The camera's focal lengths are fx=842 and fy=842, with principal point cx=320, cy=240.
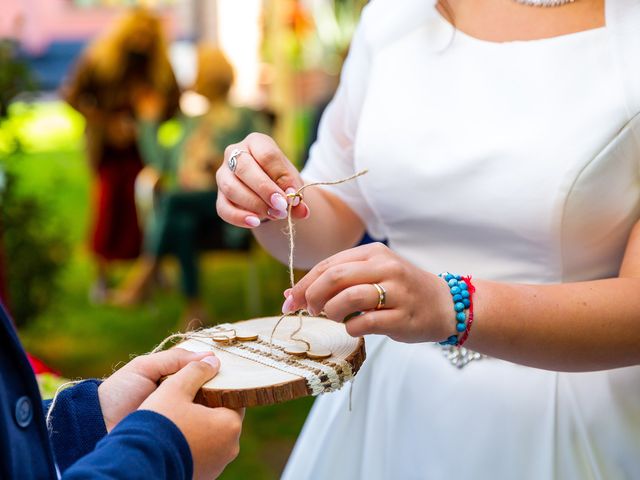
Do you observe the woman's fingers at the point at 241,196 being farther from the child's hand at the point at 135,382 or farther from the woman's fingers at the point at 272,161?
the child's hand at the point at 135,382

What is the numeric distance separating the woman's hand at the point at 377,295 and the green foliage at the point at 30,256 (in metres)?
3.76

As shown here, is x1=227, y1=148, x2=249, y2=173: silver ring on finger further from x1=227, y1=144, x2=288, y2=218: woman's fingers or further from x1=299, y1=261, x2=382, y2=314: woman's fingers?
x1=299, y1=261, x2=382, y2=314: woman's fingers

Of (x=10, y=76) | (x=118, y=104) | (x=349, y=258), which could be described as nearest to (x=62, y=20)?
(x=118, y=104)

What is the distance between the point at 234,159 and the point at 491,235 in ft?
1.42

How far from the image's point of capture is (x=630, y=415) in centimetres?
133

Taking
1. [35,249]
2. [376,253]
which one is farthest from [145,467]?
[35,249]

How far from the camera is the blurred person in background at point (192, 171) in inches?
219

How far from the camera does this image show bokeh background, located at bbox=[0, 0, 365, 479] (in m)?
4.27

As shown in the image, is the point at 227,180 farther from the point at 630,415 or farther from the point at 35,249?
the point at 35,249

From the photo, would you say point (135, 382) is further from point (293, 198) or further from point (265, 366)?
point (293, 198)

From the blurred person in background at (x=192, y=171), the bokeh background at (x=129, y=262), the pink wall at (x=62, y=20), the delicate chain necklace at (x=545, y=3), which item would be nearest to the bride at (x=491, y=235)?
the delicate chain necklace at (x=545, y=3)

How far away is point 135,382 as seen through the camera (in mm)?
1188

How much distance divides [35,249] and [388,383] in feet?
12.2

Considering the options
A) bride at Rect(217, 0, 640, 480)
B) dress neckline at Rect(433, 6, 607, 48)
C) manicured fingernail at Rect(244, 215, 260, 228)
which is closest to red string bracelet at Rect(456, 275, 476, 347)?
bride at Rect(217, 0, 640, 480)
